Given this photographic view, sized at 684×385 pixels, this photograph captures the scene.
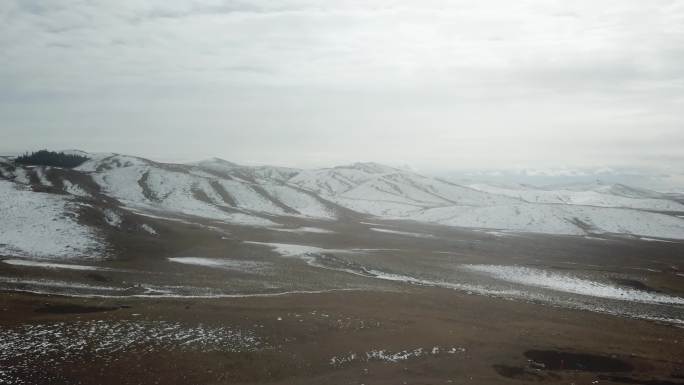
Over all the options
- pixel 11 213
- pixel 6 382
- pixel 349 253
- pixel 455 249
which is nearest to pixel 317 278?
pixel 349 253

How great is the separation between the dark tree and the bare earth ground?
109 metres

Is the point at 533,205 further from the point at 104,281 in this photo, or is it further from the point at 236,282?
the point at 104,281

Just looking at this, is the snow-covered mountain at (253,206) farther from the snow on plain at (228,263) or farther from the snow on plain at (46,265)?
the snow on plain at (46,265)

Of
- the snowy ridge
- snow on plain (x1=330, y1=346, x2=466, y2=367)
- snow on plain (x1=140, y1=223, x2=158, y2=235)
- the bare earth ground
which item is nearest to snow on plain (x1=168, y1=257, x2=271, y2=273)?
the bare earth ground

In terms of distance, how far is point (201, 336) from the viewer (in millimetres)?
22094

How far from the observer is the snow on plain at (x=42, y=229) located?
136 feet

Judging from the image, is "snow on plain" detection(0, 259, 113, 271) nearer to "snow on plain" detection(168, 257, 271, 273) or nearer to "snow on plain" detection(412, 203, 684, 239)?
"snow on plain" detection(168, 257, 271, 273)

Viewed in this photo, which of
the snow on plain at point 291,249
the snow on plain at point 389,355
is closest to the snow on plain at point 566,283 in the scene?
the snow on plain at point 291,249

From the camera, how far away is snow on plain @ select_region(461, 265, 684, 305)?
125ft

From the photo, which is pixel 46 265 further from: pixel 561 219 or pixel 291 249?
pixel 561 219

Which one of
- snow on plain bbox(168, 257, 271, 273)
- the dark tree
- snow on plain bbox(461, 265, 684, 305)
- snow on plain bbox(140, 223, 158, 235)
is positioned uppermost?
the dark tree

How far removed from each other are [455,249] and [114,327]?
49269 millimetres

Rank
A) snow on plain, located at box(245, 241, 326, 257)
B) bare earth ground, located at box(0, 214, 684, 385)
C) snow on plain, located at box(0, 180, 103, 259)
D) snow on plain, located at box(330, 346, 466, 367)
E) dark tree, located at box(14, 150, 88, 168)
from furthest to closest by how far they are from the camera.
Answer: dark tree, located at box(14, 150, 88, 168), snow on plain, located at box(245, 241, 326, 257), snow on plain, located at box(0, 180, 103, 259), snow on plain, located at box(330, 346, 466, 367), bare earth ground, located at box(0, 214, 684, 385)

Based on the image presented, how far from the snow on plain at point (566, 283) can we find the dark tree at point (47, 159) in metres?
133
